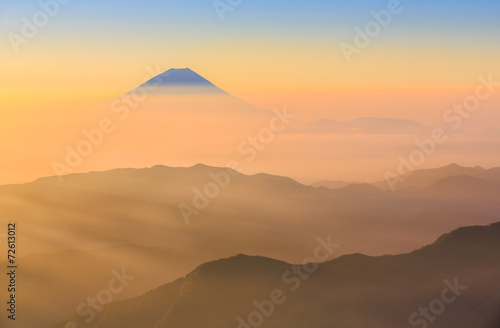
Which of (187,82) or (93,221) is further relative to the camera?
(187,82)

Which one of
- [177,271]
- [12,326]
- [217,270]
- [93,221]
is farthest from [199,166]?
[217,270]

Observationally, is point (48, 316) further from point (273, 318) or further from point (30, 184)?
point (30, 184)

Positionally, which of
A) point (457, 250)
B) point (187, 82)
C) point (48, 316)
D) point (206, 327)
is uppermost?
point (187, 82)

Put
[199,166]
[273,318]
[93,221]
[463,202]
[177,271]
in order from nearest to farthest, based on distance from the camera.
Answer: [273,318]
[177,271]
[93,221]
[463,202]
[199,166]

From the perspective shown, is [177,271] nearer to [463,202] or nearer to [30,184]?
[30,184]

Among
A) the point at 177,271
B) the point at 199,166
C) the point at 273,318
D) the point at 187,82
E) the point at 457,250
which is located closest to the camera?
the point at 273,318

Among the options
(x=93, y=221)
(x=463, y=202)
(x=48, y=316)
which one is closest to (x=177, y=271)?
(x=48, y=316)

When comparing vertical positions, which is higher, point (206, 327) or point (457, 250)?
point (457, 250)

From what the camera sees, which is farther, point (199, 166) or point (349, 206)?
point (199, 166)

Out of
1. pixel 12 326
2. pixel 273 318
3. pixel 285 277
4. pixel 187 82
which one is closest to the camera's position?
pixel 273 318
